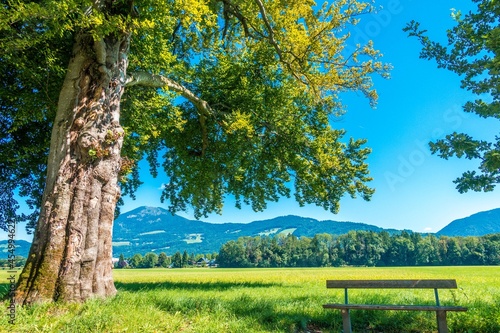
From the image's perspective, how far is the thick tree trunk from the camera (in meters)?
7.82

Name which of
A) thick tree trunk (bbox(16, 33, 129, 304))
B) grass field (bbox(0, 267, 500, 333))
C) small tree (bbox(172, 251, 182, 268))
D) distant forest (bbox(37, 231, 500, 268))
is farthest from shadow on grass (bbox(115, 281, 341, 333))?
small tree (bbox(172, 251, 182, 268))

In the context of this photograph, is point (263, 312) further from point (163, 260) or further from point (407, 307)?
point (163, 260)

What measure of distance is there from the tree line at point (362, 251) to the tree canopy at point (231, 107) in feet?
377

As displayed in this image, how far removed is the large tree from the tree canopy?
7 centimetres

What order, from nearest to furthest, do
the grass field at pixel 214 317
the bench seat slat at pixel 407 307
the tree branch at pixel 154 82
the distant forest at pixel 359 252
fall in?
1. the grass field at pixel 214 317
2. the bench seat slat at pixel 407 307
3. the tree branch at pixel 154 82
4. the distant forest at pixel 359 252

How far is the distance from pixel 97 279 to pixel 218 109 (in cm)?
1012

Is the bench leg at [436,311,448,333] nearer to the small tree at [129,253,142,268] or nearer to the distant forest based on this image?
the distant forest

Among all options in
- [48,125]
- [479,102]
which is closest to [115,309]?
[479,102]

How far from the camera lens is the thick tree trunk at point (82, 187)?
25.7 ft

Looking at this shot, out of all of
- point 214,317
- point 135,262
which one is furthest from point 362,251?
point 214,317

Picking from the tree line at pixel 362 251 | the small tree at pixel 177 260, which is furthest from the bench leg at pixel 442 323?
the small tree at pixel 177 260

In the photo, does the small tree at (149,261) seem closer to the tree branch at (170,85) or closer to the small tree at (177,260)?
the small tree at (177,260)

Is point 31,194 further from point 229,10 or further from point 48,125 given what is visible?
point 229,10

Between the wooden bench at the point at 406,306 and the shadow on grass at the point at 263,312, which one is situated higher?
the wooden bench at the point at 406,306
